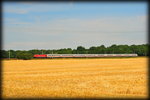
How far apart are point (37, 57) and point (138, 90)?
41.5m

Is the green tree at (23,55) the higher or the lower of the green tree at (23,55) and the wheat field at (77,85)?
the higher

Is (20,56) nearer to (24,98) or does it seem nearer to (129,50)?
(129,50)

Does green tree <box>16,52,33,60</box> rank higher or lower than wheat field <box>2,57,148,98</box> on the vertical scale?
higher

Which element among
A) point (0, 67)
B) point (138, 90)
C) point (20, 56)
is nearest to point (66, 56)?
point (20, 56)

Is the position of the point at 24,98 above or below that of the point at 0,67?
below

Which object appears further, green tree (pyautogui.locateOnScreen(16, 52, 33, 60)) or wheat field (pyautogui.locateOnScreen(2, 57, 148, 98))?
green tree (pyautogui.locateOnScreen(16, 52, 33, 60))

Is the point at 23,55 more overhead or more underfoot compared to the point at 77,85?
more overhead

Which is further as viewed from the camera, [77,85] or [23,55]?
[23,55]

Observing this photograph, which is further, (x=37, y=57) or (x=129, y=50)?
(x=129, y=50)

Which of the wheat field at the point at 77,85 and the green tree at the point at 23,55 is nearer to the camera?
the wheat field at the point at 77,85

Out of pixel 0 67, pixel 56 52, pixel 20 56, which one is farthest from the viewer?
pixel 56 52

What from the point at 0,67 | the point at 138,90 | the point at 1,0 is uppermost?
the point at 1,0

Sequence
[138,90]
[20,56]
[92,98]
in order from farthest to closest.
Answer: [20,56]
[138,90]
[92,98]

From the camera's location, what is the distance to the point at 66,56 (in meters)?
49.5
